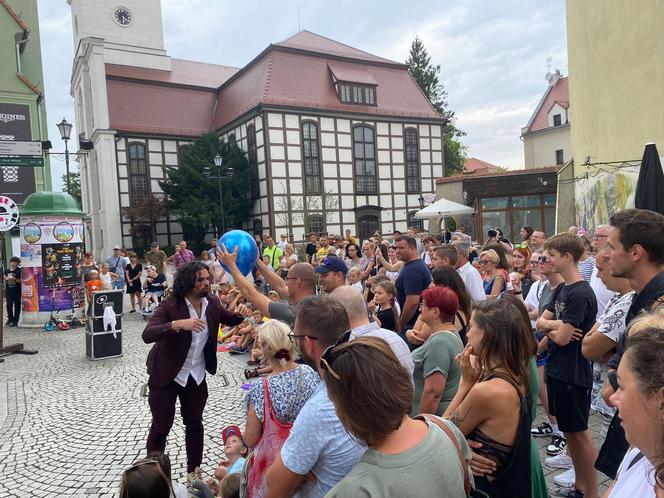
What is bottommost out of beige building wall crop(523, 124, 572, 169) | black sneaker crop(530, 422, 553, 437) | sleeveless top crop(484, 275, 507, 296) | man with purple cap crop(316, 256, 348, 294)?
black sneaker crop(530, 422, 553, 437)

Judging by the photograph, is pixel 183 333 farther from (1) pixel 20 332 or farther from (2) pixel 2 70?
(2) pixel 2 70

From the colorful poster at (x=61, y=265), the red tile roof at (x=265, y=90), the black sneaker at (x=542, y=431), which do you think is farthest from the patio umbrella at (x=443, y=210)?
the black sneaker at (x=542, y=431)

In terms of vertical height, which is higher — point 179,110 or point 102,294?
point 179,110

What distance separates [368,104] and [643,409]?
99.3 feet

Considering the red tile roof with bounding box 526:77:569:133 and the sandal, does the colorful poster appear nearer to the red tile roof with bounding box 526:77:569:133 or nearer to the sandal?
the sandal

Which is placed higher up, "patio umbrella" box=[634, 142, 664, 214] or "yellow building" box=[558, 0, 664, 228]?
"yellow building" box=[558, 0, 664, 228]

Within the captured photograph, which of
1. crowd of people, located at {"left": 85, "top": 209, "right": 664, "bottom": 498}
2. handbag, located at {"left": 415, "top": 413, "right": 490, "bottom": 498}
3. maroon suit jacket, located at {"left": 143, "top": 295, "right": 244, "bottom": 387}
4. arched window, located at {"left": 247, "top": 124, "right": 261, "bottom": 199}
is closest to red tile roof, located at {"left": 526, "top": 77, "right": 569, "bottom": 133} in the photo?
arched window, located at {"left": 247, "top": 124, "right": 261, "bottom": 199}

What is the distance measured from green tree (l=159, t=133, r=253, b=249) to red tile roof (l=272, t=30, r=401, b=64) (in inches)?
320

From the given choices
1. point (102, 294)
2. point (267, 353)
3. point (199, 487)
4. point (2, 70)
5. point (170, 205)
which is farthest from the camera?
point (170, 205)

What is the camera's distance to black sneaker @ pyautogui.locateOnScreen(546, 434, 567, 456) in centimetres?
392

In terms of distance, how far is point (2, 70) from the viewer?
76.8ft

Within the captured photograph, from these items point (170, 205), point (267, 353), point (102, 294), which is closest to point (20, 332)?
point (102, 294)

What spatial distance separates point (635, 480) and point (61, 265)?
1304 cm

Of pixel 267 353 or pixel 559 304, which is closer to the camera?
pixel 267 353
